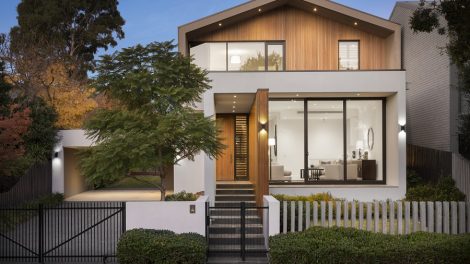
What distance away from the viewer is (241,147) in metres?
23.4

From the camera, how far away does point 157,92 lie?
14266mm

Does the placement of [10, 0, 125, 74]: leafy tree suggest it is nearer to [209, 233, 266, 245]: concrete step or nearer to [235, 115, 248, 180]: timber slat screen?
[235, 115, 248, 180]: timber slat screen

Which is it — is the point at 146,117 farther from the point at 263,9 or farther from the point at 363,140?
the point at 263,9

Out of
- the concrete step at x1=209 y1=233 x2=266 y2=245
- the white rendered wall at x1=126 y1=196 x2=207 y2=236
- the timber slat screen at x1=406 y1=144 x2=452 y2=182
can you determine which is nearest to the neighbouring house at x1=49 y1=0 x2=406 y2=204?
the concrete step at x1=209 y1=233 x2=266 y2=245

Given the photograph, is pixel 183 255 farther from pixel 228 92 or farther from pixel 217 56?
pixel 217 56

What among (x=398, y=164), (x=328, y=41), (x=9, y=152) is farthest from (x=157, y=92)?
(x=328, y=41)

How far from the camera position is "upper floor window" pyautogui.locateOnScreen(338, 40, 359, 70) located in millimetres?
22344

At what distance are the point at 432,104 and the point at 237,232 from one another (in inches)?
404

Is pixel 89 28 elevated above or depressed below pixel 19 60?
above

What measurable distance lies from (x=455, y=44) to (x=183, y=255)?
746 cm

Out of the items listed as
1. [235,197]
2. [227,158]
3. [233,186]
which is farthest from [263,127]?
[227,158]

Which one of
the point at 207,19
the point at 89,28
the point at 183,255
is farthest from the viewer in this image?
the point at 89,28

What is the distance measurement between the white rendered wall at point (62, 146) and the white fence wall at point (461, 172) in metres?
15.0

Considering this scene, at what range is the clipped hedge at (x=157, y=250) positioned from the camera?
11.5 m
